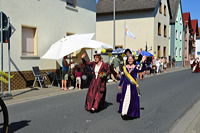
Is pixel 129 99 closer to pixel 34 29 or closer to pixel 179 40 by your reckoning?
pixel 34 29

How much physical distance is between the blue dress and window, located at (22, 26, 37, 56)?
25.0 ft

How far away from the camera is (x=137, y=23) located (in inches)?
1176

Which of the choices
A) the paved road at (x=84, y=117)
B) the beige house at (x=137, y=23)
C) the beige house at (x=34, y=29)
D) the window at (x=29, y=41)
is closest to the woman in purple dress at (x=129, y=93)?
the paved road at (x=84, y=117)

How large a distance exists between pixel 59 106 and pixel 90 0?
1124 centimetres

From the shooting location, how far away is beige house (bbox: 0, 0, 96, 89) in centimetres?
1156

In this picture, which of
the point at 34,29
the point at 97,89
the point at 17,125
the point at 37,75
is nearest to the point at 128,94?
the point at 97,89

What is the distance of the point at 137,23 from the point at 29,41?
63.4ft

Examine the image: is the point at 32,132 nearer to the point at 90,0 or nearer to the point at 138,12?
the point at 90,0

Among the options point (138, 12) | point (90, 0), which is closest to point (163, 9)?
point (138, 12)

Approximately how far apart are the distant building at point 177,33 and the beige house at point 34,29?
24.3 meters

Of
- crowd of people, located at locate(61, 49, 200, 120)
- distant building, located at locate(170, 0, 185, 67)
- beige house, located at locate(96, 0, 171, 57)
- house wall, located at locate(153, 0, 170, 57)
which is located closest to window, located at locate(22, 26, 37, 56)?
crowd of people, located at locate(61, 49, 200, 120)

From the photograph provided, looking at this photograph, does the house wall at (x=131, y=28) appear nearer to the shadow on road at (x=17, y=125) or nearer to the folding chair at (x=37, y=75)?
the folding chair at (x=37, y=75)

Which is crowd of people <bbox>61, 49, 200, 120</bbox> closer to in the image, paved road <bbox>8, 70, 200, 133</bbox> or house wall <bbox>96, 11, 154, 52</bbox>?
paved road <bbox>8, 70, 200, 133</bbox>

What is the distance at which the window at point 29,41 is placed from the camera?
12375 mm
